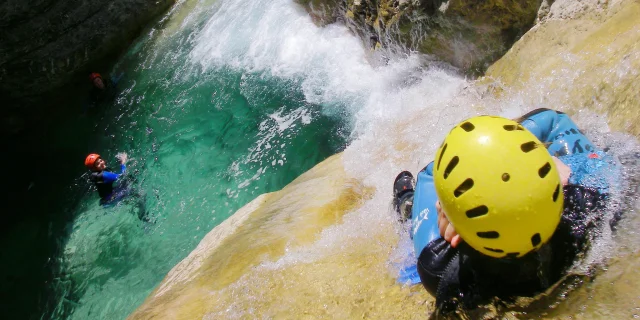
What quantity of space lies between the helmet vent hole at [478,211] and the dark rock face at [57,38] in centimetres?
1111

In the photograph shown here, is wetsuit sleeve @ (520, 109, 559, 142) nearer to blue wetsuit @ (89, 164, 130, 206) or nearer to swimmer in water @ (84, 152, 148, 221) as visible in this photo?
swimmer in water @ (84, 152, 148, 221)

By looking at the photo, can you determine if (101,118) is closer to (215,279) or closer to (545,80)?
(215,279)

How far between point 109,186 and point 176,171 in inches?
43.3

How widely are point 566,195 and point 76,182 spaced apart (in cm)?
860

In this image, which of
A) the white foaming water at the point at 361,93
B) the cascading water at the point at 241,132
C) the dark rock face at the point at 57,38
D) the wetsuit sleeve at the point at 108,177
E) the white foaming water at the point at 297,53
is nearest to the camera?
the white foaming water at the point at 361,93

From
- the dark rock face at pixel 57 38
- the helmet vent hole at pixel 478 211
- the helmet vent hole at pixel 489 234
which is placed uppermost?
the dark rock face at pixel 57 38

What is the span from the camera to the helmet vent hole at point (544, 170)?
2.03 metres

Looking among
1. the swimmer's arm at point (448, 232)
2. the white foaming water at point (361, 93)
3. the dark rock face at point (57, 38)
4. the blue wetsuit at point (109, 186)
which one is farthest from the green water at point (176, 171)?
the swimmer's arm at point (448, 232)

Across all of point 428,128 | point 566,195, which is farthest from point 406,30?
point 566,195

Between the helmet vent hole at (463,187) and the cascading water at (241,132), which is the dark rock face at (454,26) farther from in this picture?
the helmet vent hole at (463,187)

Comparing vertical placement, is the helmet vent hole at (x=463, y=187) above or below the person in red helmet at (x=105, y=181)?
above

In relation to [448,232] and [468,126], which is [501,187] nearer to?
[468,126]

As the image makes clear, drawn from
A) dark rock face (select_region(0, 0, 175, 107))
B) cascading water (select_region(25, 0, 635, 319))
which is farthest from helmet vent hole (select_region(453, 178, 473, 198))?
dark rock face (select_region(0, 0, 175, 107))

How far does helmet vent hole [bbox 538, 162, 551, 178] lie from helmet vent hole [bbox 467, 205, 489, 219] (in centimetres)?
29
